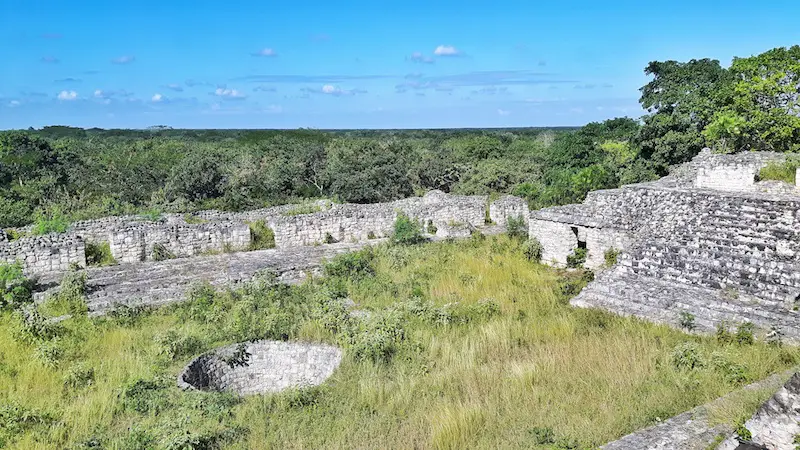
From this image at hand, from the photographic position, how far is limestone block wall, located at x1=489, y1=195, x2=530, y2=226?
1786 centimetres

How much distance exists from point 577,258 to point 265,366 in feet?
24.1

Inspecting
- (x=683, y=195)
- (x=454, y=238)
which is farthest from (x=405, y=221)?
(x=683, y=195)

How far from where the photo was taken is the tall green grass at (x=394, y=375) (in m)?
6.19

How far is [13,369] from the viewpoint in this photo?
26.2 feet

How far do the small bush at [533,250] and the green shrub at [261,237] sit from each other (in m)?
6.41

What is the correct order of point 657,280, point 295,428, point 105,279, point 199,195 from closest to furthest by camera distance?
point 295,428 < point 657,280 < point 105,279 < point 199,195

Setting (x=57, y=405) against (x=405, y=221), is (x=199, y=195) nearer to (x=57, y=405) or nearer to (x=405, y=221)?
(x=405, y=221)

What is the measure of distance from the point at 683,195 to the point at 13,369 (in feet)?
39.9

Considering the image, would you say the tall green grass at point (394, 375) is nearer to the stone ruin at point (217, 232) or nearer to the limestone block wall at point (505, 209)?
the stone ruin at point (217, 232)

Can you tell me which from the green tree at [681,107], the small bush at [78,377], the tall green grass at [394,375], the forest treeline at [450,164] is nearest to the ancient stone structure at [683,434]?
the tall green grass at [394,375]

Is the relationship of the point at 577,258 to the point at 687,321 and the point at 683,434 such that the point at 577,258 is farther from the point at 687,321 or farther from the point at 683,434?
the point at 683,434

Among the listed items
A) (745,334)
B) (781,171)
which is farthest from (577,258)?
(781,171)

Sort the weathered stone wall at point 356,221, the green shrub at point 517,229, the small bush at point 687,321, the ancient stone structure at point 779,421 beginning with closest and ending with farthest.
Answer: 1. the ancient stone structure at point 779,421
2. the small bush at point 687,321
3. the weathered stone wall at point 356,221
4. the green shrub at point 517,229

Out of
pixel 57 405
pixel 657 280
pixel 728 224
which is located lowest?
pixel 57 405
